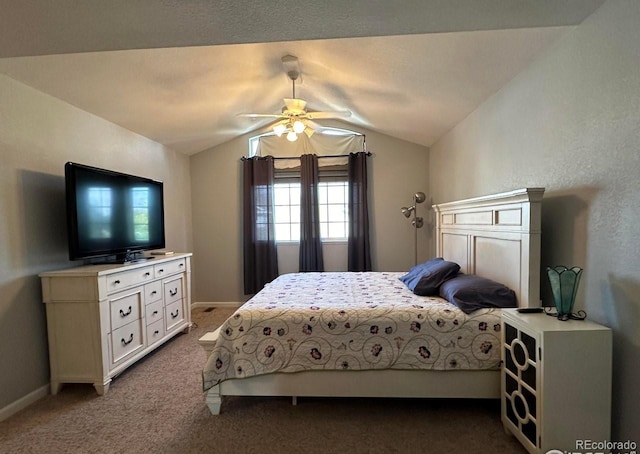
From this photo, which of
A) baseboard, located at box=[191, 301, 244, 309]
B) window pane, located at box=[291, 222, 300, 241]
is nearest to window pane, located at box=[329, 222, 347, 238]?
window pane, located at box=[291, 222, 300, 241]

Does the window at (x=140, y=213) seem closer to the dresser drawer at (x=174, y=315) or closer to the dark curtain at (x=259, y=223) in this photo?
the dresser drawer at (x=174, y=315)

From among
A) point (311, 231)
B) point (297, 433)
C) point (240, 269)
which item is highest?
point (311, 231)

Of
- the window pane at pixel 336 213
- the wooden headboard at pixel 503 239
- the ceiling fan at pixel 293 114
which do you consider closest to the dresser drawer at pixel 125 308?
the ceiling fan at pixel 293 114

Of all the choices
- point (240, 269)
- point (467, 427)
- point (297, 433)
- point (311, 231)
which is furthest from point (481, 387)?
point (240, 269)

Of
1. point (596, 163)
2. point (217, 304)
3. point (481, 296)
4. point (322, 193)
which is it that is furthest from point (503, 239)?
point (217, 304)

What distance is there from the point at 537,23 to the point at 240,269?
428 centimetres

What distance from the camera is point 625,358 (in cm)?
147

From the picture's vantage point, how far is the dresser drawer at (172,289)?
3.29m

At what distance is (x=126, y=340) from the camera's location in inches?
105

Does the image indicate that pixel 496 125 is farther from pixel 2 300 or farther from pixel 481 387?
pixel 2 300

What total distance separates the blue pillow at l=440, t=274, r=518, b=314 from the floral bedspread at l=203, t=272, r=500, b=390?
0.05 meters

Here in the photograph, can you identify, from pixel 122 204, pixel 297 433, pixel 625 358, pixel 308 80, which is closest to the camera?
pixel 625 358

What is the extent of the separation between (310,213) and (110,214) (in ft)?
8.18

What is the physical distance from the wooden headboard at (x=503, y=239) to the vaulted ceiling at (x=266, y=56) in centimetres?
94
